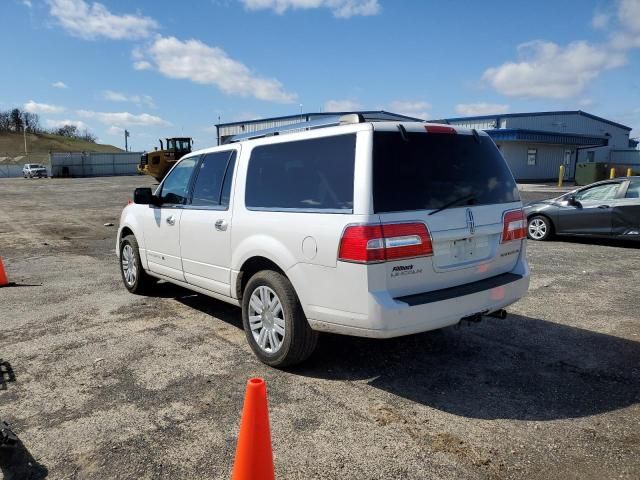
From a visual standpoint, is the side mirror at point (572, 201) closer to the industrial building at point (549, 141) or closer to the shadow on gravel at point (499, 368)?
the shadow on gravel at point (499, 368)

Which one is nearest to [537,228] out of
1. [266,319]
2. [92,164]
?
[266,319]

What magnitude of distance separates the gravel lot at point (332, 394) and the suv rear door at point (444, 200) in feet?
2.86

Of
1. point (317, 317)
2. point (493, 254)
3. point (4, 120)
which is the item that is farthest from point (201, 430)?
point (4, 120)

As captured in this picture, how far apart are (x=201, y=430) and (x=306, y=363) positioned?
122cm

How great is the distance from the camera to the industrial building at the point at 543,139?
117ft

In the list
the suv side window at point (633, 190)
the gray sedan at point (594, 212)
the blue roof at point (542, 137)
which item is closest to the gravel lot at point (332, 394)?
the gray sedan at point (594, 212)

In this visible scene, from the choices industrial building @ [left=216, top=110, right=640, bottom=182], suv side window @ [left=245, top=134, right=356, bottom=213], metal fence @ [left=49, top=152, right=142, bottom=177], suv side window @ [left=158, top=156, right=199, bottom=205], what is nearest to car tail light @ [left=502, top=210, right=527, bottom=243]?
suv side window @ [left=245, top=134, right=356, bottom=213]

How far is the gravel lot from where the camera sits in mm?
2959

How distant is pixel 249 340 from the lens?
4465mm

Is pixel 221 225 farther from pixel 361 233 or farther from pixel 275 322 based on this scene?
pixel 361 233

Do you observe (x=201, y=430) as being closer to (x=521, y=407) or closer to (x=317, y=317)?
(x=317, y=317)

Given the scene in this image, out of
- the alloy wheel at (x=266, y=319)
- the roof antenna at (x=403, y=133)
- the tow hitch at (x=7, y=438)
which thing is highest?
the roof antenna at (x=403, y=133)

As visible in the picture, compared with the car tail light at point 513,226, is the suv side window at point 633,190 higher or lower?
higher

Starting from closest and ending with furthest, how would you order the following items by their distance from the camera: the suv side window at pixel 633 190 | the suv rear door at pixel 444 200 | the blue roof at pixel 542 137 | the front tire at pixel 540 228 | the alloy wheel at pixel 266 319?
the suv rear door at pixel 444 200, the alloy wheel at pixel 266 319, the suv side window at pixel 633 190, the front tire at pixel 540 228, the blue roof at pixel 542 137
